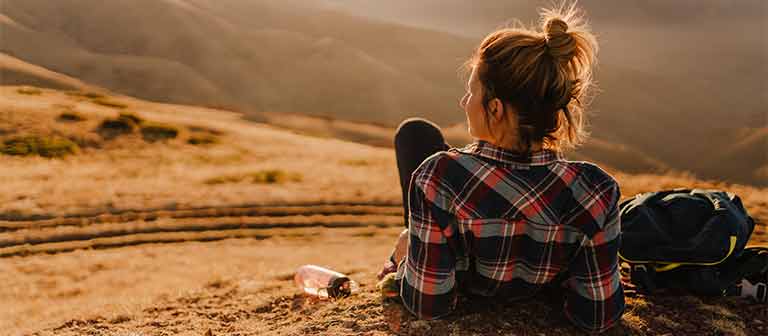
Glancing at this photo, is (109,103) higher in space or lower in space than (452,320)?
higher

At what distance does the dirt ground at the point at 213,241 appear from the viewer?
4070mm

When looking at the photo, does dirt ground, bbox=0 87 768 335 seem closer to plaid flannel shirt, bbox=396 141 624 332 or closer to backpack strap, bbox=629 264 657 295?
backpack strap, bbox=629 264 657 295

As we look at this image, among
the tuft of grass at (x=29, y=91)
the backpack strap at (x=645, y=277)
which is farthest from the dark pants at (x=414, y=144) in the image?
the tuft of grass at (x=29, y=91)

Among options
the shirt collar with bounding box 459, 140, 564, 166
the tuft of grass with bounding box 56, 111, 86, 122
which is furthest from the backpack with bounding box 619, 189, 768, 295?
the tuft of grass with bounding box 56, 111, 86, 122

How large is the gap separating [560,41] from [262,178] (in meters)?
16.5

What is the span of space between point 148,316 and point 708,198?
5.38 metres

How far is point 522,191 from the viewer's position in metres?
3.08

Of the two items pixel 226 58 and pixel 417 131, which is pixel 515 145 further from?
pixel 226 58

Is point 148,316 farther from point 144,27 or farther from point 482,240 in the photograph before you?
point 144,27

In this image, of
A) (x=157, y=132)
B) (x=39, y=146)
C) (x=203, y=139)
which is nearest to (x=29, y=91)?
(x=157, y=132)

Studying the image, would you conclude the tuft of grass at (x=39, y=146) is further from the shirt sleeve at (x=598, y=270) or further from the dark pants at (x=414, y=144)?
the shirt sleeve at (x=598, y=270)

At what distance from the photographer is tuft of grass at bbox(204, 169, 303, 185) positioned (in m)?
17.9

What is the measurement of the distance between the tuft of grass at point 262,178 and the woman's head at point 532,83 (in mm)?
15556

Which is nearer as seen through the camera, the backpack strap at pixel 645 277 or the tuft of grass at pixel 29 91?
the backpack strap at pixel 645 277
